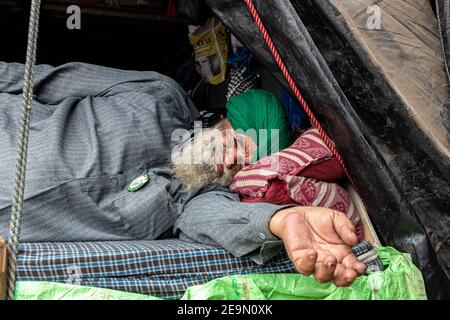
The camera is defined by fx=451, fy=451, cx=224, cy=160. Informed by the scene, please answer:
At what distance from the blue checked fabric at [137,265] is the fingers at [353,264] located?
358mm

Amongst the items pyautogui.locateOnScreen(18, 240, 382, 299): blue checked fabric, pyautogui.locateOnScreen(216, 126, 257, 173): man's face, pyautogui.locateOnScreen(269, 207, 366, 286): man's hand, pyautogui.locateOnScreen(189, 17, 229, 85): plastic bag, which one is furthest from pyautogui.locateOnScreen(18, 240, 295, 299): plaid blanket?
pyautogui.locateOnScreen(189, 17, 229, 85): plastic bag

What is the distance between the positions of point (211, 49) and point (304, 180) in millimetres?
1486

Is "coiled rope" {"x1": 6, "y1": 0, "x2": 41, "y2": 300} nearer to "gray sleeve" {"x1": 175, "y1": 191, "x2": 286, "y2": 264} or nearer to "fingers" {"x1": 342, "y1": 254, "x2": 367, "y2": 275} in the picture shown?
"gray sleeve" {"x1": 175, "y1": 191, "x2": 286, "y2": 264}

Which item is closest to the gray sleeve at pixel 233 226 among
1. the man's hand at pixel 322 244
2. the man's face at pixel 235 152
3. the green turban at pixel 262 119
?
the man's hand at pixel 322 244

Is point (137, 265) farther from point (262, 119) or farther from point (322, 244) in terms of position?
point (262, 119)

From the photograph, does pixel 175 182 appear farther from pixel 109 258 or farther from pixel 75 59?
pixel 75 59

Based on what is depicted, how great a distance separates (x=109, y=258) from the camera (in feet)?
3.44

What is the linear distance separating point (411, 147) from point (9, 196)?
3.40 feet

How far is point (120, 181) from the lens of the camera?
4.53 ft

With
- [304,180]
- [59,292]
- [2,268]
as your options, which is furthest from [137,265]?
[304,180]

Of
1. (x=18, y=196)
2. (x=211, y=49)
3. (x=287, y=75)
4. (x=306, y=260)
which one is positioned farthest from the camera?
(x=211, y=49)

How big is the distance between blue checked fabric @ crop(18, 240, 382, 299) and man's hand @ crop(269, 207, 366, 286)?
31 cm

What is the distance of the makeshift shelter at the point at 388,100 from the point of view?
1.00 meters
